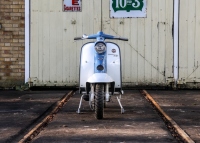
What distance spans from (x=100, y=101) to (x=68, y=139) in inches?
43.5

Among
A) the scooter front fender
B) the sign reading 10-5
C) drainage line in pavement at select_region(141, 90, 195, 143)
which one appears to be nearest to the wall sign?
the sign reading 10-5

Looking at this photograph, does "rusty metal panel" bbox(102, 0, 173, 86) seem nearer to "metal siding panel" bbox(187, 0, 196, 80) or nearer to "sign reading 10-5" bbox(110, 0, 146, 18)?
"sign reading 10-5" bbox(110, 0, 146, 18)

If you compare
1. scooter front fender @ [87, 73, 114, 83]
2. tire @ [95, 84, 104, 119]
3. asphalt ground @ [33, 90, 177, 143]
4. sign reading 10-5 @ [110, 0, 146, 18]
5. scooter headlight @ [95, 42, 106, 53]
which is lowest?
asphalt ground @ [33, 90, 177, 143]

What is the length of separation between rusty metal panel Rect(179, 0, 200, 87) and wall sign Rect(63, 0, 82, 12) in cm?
224

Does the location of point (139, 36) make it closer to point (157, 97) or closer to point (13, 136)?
point (157, 97)

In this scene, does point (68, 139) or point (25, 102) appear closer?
point (68, 139)

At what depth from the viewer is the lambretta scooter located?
217 inches

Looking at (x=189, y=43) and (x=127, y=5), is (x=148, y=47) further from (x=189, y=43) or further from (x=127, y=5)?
(x=127, y=5)

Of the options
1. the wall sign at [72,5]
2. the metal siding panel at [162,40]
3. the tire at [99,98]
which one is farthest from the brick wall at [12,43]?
the tire at [99,98]

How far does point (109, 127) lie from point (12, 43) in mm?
5246

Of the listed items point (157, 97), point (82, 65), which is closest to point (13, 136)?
point (82, 65)

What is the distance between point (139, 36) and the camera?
31.7 ft

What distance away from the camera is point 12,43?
9.74m

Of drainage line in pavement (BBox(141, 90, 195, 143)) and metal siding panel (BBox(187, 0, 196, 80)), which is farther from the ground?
metal siding panel (BBox(187, 0, 196, 80))
